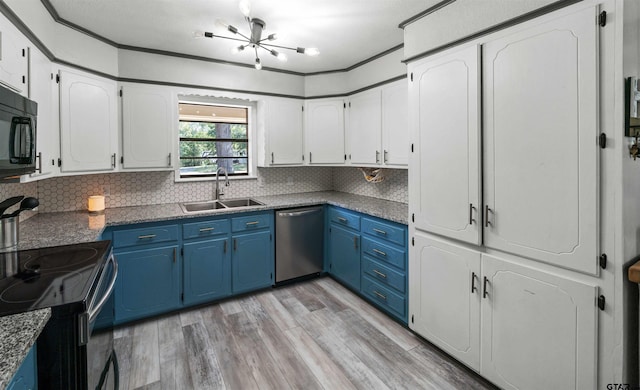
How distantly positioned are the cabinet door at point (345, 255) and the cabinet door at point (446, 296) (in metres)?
0.81

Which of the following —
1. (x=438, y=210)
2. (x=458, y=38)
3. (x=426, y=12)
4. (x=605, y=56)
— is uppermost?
(x=426, y=12)

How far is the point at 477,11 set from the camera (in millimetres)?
1910

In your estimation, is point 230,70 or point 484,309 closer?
point 484,309

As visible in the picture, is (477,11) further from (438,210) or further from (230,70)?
(230,70)

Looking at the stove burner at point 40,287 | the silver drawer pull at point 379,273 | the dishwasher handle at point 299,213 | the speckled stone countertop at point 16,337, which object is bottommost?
the silver drawer pull at point 379,273

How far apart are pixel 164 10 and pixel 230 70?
1197 mm

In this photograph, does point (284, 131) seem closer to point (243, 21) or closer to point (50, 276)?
point (243, 21)

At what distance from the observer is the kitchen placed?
142 cm

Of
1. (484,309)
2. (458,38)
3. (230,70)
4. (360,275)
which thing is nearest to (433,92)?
(458,38)

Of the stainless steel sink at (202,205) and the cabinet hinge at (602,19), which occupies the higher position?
the cabinet hinge at (602,19)

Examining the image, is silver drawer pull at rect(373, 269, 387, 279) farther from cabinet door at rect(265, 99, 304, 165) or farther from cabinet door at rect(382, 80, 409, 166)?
cabinet door at rect(265, 99, 304, 165)

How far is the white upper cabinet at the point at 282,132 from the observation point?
3.78 meters

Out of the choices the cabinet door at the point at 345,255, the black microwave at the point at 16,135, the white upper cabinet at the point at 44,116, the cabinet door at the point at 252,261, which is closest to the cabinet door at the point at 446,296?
the cabinet door at the point at 345,255

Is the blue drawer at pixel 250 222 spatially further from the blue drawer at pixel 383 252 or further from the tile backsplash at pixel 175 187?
the blue drawer at pixel 383 252
